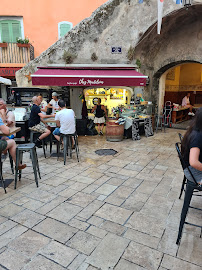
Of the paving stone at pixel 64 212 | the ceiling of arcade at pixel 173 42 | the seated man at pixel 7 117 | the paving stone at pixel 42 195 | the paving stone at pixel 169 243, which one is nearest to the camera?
the paving stone at pixel 169 243

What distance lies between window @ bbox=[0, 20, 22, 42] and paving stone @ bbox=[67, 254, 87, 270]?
14419mm

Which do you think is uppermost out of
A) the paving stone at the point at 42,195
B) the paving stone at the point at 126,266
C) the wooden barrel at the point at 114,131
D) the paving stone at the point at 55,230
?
the wooden barrel at the point at 114,131

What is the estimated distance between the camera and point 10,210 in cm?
328

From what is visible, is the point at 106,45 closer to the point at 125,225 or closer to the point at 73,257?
the point at 125,225

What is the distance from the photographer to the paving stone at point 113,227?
9.09 feet

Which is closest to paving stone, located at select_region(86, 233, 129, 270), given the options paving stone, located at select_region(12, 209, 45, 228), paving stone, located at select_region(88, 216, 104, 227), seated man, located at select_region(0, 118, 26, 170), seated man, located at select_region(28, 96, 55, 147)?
paving stone, located at select_region(88, 216, 104, 227)

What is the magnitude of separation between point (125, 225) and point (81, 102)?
22.1ft

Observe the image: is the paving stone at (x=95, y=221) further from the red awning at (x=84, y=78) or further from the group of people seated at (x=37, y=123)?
the red awning at (x=84, y=78)

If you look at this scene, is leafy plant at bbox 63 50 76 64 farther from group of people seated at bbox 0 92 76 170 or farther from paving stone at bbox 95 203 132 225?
paving stone at bbox 95 203 132 225

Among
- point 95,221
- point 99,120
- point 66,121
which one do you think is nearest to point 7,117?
point 66,121

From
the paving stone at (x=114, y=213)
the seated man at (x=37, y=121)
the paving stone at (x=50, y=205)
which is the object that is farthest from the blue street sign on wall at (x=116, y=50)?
the paving stone at (x=114, y=213)

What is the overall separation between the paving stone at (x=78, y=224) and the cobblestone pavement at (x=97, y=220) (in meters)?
0.01

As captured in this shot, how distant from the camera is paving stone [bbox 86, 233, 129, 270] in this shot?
225 centimetres

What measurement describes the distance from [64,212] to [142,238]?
1.27m
